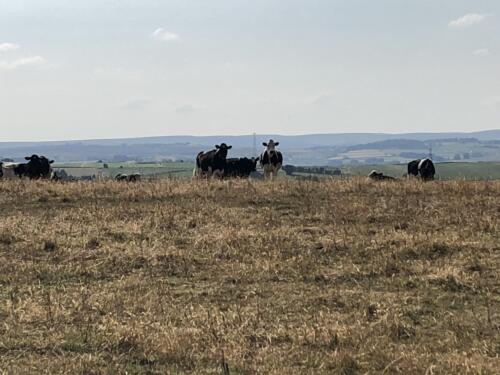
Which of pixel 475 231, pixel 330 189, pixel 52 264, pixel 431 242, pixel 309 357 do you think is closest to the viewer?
pixel 309 357

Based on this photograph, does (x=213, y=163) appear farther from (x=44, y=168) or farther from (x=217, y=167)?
(x=44, y=168)

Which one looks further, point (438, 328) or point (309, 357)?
point (438, 328)

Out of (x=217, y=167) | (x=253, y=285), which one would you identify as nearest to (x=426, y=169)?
(x=217, y=167)

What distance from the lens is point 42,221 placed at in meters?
16.3

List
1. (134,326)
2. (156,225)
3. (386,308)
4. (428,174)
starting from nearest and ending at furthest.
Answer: (134,326) → (386,308) → (156,225) → (428,174)

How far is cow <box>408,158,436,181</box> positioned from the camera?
108ft

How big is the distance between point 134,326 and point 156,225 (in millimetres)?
7317

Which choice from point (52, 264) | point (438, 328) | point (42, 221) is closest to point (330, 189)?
point (42, 221)

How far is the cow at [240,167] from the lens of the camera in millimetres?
34588

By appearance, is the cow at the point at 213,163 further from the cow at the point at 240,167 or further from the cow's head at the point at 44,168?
the cow's head at the point at 44,168

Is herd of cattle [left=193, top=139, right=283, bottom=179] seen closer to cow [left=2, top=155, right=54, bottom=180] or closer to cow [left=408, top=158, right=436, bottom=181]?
cow [left=408, top=158, right=436, bottom=181]

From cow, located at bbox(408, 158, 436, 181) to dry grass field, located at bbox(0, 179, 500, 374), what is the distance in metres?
13.4

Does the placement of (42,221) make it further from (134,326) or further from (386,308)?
(386,308)

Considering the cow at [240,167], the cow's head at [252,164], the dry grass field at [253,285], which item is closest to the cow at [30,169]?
the cow at [240,167]
